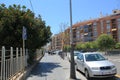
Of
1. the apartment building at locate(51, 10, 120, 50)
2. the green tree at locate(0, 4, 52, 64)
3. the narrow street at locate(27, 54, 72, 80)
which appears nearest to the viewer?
the narrow street at locate(27, 54, 72, 80)

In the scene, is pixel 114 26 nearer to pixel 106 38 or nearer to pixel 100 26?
pixel 100 26

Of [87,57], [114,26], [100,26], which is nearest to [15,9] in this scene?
[87,57]

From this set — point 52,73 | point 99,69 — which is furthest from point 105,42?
point 99,69

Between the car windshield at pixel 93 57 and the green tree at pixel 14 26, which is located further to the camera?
the green tree at pixel 14 26

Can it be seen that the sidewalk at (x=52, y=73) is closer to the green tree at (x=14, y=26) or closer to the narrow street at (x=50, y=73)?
the narrow street at (x=50, y=73)

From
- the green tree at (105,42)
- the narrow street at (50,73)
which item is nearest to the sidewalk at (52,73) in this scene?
the narrow street at (50,73)

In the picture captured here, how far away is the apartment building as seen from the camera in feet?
344

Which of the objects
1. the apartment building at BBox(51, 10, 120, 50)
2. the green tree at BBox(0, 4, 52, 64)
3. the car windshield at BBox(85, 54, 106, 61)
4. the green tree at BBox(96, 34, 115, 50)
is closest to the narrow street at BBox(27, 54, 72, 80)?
the car windshield at BBox(85, 54, 106, 61)

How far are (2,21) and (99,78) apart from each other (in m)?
9.78

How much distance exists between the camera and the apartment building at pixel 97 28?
344 feet

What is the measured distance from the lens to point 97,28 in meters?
122

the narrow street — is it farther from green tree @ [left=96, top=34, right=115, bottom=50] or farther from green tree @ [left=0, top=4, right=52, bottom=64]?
green tree @ [left=96, top=34, right=115, bottom=50]

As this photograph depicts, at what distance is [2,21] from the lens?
20.1 meters

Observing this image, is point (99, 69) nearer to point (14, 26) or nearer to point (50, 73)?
point (50, 73)
